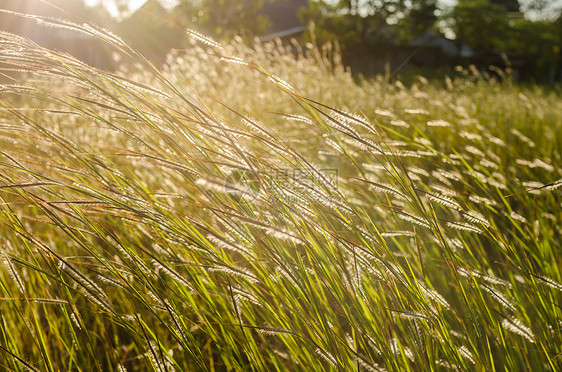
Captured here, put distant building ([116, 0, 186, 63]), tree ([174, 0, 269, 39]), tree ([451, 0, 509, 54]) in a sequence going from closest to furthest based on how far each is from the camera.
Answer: distant building ([116, 0, 186, 63]) < tree ([174, 0, 269, 39]) < tree ([451, 0, 509, 54])

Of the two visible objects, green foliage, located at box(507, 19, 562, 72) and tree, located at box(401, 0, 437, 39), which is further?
green foliage, located at box(507, 19, 562, 72)

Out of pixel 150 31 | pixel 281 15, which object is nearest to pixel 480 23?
pixel 281 15

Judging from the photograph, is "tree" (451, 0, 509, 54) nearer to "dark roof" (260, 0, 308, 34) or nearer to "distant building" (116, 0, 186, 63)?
"dark roof" (260, 0, 308, 34)

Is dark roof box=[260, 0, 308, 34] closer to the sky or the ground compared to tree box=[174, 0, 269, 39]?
closer to the sky

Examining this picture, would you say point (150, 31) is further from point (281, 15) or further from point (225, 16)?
point (281, 15)

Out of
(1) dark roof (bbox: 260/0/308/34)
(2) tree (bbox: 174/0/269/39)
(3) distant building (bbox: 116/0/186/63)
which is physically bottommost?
(3) distant building (bbox: 116/0/186/63)

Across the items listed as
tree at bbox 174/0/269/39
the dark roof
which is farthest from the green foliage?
tree at bbox 174/0/269/39

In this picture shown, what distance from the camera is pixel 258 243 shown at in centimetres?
82

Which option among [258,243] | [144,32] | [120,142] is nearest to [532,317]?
[258,243]

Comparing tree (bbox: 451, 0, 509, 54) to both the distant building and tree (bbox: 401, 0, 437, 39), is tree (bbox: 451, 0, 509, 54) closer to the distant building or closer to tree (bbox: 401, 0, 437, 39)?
tree (bbox: 401, 0, 437, 39)

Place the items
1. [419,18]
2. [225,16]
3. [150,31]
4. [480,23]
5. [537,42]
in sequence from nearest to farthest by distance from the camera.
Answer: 1. [150,31]
2. [225,16]
3. [419,18]
4. [480,23]
5. [537,42]

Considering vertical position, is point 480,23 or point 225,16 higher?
point 480,23

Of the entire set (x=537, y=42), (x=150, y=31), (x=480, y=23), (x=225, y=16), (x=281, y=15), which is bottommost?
(x=150, y=31)

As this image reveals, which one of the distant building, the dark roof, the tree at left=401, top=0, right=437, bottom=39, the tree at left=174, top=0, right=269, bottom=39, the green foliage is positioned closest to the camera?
the distant building
